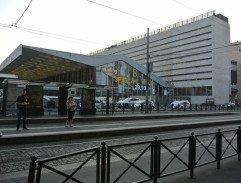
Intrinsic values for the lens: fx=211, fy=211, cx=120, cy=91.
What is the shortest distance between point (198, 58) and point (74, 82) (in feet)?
183

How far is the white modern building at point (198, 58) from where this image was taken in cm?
6838

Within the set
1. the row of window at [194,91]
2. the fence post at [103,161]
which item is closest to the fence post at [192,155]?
the fence post at [103,161]

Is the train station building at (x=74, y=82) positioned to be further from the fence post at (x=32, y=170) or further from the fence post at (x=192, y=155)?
the fence post at (x=32, y=170)

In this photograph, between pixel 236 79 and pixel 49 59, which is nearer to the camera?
pixel 49 59

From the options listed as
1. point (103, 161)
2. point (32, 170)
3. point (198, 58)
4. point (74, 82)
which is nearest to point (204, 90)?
point (198, 58)

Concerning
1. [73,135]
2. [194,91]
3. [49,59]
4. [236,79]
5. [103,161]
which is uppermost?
[236,79]

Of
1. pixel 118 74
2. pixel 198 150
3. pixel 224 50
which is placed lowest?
pixel 198 150

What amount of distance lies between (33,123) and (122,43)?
10089cm

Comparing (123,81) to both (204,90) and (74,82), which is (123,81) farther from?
(204,90)

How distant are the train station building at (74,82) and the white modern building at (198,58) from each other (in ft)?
94.4

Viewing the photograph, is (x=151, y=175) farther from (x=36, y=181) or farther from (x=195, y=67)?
(x=195, y=67)

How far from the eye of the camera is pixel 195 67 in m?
74.9

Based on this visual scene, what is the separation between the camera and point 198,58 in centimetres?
7338

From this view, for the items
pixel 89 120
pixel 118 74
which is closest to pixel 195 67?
pixel 118 74
